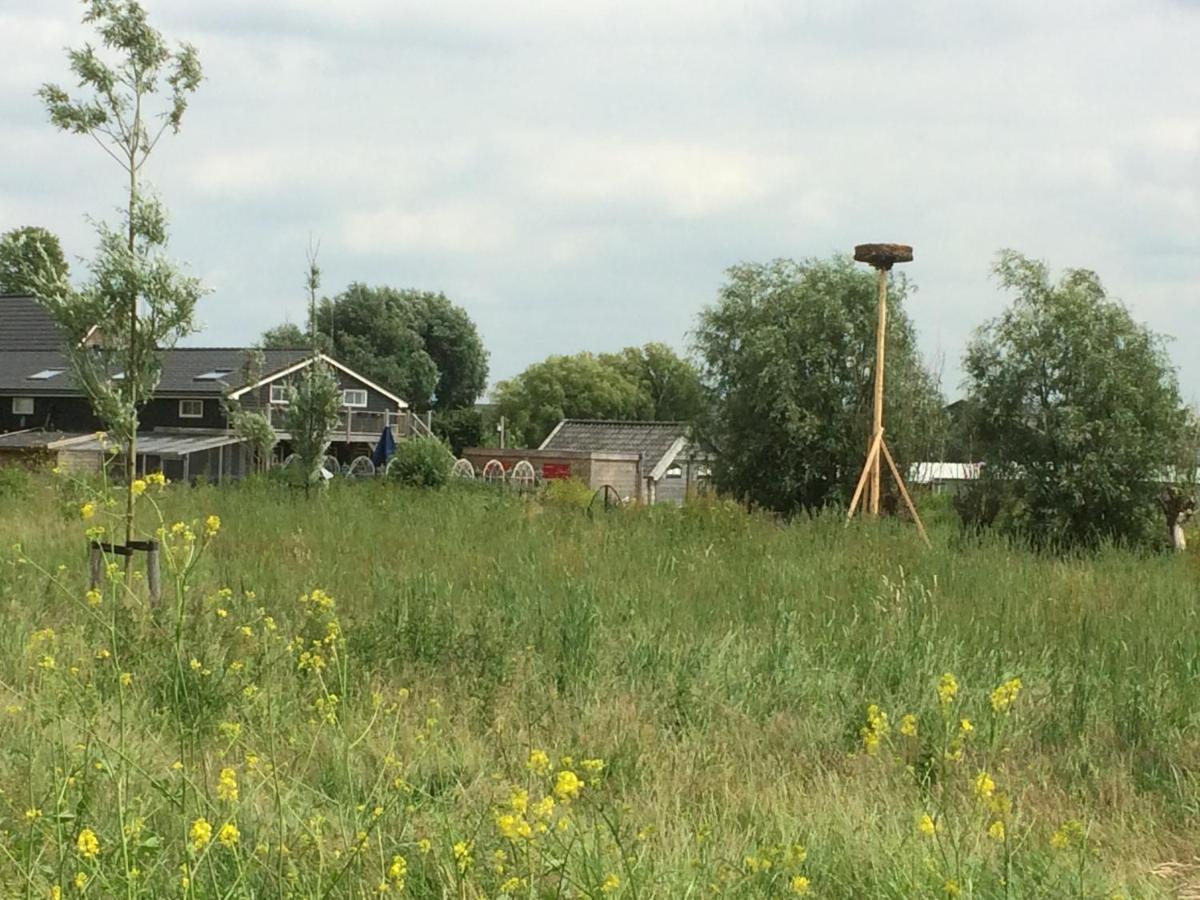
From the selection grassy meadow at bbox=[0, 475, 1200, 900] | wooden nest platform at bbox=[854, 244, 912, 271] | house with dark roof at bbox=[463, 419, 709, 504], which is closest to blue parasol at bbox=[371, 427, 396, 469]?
house with dark roof at bbox=[463, 419, 709, 504]

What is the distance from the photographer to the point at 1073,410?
2306 cm

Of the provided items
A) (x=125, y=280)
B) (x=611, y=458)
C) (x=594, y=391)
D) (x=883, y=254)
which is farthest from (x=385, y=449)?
(x=594, y=391)

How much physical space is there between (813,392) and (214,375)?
29210 millimetres

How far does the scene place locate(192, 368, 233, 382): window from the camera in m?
51.5

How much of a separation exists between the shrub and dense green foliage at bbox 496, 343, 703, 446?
46.6m

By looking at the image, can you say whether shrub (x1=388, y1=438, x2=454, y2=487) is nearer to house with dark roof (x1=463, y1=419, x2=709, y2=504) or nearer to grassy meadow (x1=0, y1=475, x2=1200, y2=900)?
house with dark roof (x1=463, y1=419, x2=709, y2=504)

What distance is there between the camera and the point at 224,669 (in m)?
6.16

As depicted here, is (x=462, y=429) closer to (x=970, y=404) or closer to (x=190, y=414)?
(x=190, y=414)

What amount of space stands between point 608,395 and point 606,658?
73.8 metres

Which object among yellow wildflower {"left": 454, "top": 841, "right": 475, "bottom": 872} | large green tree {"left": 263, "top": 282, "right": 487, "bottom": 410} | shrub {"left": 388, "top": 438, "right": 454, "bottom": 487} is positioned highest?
large green tree {"left": 263, "top": 282, "right": 487, "bottom": 410}

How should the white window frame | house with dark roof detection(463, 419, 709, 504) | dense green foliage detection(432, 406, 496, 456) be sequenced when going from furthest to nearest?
dense green foliage detection(432, 406, 496, 456), the white window frame, house with dark roof detection(463, 419, 709, 504)

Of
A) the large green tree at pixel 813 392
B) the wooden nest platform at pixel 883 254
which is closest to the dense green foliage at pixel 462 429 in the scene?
the large green tree at pixel 813 392

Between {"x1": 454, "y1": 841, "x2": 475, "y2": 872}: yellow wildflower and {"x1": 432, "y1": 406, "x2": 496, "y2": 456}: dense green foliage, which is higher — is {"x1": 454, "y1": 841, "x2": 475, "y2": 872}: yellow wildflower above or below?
below

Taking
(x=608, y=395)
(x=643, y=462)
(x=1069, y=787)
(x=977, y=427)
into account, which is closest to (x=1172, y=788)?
(x=1069, y=787)
